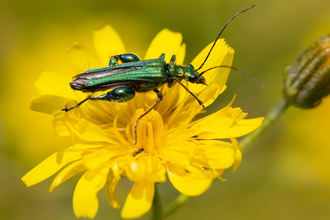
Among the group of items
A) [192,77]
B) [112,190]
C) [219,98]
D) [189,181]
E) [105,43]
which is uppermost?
[105,43]

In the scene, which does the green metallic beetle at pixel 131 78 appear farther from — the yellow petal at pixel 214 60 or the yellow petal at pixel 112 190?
the yellow petal at pixel 112 190

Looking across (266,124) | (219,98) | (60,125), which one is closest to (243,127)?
(266,124)

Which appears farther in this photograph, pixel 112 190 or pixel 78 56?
pixel 78 56

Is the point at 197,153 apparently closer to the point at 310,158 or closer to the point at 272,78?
the point at 310,158

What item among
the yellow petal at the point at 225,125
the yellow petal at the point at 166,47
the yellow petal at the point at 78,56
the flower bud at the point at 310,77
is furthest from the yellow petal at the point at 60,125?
the flower bud at the point at 310,77

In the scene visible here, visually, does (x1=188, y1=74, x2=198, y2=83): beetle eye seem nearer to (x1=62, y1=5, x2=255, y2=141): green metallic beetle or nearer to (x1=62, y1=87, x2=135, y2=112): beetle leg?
(x1=62, y1=5, x2=255, y2=141): green metallic beetle

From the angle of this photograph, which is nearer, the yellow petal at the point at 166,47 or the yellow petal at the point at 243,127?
the yellow petal at the point at 243,127

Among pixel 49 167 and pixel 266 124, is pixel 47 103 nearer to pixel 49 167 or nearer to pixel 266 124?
pixel 49 167
